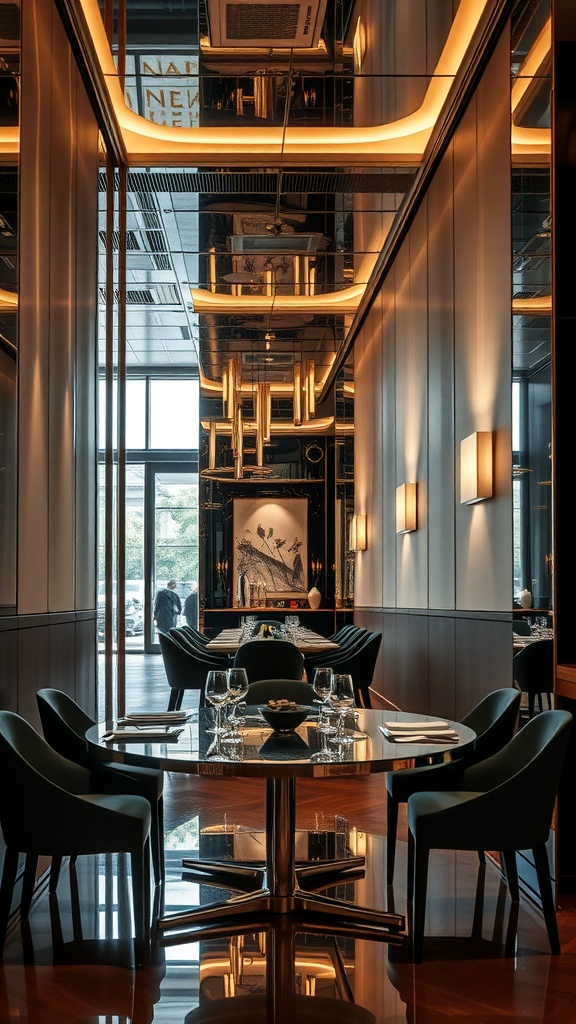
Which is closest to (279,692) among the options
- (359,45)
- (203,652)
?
(203,652)

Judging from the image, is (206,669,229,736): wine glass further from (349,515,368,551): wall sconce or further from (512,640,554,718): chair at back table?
(349,515,368,551): wall sconce

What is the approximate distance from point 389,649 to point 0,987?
6766 millimetres

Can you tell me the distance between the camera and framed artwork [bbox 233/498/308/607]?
14984mm

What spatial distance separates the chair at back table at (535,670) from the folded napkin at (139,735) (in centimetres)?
170

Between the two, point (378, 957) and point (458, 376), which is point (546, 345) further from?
point (378, 957)

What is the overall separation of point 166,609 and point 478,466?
12.2 meters

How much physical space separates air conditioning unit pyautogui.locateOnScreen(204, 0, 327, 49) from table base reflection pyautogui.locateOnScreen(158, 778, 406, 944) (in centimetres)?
413

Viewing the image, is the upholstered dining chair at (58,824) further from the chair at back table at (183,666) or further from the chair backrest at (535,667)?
the chair at back table at (183,666)

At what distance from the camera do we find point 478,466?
567cm

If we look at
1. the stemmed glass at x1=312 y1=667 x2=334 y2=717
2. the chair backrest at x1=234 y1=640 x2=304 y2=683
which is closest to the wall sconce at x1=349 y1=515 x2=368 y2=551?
the chair backrest at x1=234 y1=640 x2=304 y2=683

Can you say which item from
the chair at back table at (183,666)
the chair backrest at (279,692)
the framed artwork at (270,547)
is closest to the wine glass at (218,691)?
the chair backrest at (279,692)

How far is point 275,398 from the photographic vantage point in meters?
15.0

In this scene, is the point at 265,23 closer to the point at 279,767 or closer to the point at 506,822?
the point at 279,767

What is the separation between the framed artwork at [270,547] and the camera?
15.0 meters
